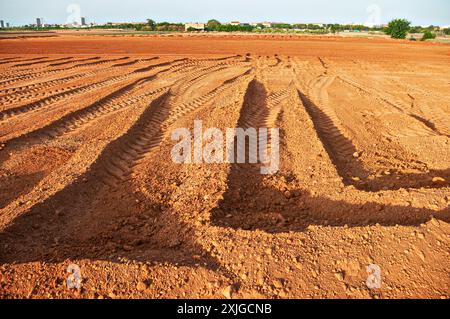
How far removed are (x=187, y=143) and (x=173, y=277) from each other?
372cm

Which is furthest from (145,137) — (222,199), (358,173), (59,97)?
(59,97)

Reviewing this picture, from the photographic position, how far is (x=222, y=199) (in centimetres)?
446

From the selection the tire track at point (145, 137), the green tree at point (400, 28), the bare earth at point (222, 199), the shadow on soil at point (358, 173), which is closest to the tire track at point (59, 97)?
the bare earth at point (222, 199)

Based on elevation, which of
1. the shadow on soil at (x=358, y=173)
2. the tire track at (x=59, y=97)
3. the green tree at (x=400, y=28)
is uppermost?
the green tree at (x=400, y=28)

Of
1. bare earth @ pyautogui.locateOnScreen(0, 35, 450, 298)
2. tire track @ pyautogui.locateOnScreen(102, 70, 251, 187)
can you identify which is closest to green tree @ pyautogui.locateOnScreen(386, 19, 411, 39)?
bare earth @ pyautogui.locateOnScreen(0, 35, 450, 298)

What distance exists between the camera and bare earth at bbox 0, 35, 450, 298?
2941 mm

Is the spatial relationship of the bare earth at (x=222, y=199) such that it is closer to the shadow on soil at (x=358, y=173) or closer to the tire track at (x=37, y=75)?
the shadow on soil at (x=358, y=173)

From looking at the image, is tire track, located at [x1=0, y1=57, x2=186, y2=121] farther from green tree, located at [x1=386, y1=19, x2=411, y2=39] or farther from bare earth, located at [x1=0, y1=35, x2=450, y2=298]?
green tree, located at [x1=386, y1=19, x2=411, y2=39]

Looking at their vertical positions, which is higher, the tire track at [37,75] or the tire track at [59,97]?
the tire track at [37,75]

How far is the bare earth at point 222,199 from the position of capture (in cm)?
294

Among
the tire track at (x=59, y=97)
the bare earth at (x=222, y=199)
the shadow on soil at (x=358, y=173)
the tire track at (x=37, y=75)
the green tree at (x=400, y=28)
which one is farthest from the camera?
the green tree at (x=400, y=28)

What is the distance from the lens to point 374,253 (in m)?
3.20

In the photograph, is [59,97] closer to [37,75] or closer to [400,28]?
[37,75]

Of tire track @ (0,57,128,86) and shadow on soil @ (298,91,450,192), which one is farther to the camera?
tire track @ (0,57,128,86)
